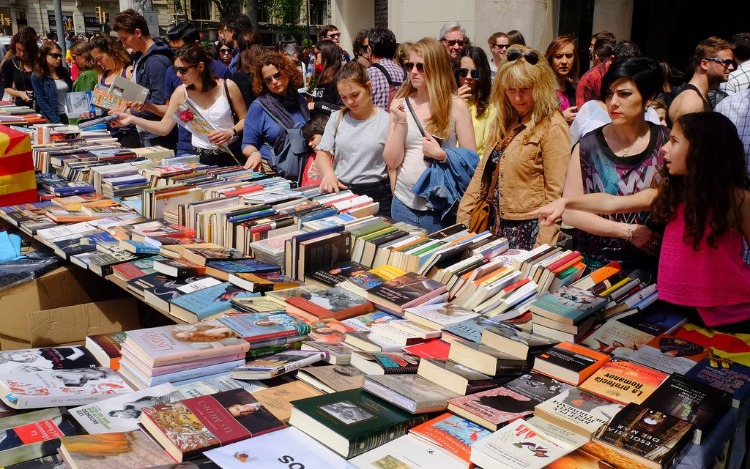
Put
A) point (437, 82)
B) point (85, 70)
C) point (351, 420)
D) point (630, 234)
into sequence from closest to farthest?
1. point (351, 420)
2. point (630, 234)
3. point (437, 82)
4. point (85, 70)

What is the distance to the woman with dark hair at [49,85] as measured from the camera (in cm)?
795

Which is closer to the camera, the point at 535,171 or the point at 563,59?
the point at 535,171

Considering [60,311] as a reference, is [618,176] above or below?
above

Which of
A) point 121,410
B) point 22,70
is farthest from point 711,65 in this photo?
point 22,70

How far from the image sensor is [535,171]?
3.11m

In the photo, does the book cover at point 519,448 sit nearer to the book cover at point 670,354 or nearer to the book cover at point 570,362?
the book cover at point 570,362

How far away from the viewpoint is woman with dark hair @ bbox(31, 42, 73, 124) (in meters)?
7.95

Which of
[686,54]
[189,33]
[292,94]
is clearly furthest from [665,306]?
[686,54]

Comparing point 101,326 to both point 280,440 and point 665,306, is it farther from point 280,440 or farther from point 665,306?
point 665,306

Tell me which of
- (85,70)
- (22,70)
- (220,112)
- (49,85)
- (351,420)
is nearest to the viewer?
(351,420)

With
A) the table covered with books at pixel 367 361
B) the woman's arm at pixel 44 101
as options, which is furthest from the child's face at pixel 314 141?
the woman's arm at pixel 44 101

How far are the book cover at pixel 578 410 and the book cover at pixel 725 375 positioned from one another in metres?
0.38

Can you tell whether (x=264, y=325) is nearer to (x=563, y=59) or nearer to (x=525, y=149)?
(x=525, y=149)

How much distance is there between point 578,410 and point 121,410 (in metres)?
1.31
